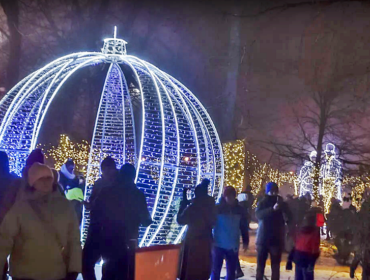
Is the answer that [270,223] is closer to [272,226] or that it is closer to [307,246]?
[272,226]

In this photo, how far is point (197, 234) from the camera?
6430mm

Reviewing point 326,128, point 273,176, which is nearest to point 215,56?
point 326,128

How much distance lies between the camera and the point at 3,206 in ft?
15.1

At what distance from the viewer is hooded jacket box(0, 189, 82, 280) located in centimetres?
377

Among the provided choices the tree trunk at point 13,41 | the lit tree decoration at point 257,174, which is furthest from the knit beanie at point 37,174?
the lit tree decoration at point 257,174

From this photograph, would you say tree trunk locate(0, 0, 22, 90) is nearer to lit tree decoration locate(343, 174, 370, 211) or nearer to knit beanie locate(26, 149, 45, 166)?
lit tree decoration locate(343, 174, 370, 211)

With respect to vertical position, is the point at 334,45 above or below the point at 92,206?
above

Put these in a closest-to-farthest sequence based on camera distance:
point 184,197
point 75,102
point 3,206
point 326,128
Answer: point 3,206, point 184,197, point 326,128, point 75,102

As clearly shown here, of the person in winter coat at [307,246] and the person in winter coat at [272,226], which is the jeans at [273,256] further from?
the person in winter coat at [307,246]

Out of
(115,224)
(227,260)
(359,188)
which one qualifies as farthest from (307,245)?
(359,188)

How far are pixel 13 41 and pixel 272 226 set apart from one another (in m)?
13.3

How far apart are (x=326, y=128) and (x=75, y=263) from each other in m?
14.0

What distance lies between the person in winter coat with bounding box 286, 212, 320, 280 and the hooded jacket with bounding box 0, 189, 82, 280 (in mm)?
3937

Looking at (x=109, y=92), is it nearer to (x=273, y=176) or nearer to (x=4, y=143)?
(x=4, y=143)
